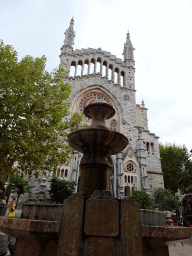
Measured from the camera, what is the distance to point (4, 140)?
8422 mm

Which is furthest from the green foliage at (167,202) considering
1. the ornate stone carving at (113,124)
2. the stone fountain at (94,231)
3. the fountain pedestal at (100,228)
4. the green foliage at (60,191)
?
the fountain pedestal at (100,228)

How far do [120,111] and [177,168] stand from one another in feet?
44.5

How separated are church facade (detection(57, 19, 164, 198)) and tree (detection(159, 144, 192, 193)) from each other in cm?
695

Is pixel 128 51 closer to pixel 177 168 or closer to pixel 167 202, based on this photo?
pixel 177 168

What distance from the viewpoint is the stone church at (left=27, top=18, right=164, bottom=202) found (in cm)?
1952

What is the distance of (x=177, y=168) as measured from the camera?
2795 cm

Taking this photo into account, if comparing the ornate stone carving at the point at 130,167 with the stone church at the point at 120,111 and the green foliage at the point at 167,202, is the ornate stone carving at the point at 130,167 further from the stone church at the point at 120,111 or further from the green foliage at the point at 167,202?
the green foliage at the point at 167,202

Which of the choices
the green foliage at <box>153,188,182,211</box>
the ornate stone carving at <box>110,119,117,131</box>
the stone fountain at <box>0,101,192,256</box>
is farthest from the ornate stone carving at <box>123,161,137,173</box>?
the stone fountain at <box>0,101,192,256</box>

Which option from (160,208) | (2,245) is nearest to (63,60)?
(160,208)

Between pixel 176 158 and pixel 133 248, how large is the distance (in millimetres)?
28764

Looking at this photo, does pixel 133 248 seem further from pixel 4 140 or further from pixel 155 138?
pixel 155 138

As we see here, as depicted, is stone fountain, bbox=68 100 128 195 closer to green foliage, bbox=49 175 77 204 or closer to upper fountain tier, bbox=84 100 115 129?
upper fountain tier, bbox=84 100 115 129

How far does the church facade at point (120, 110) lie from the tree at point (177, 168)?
695 centimetres

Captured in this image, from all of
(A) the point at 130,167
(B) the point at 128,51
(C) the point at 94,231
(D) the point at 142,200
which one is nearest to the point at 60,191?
(D) the point at 142,200
